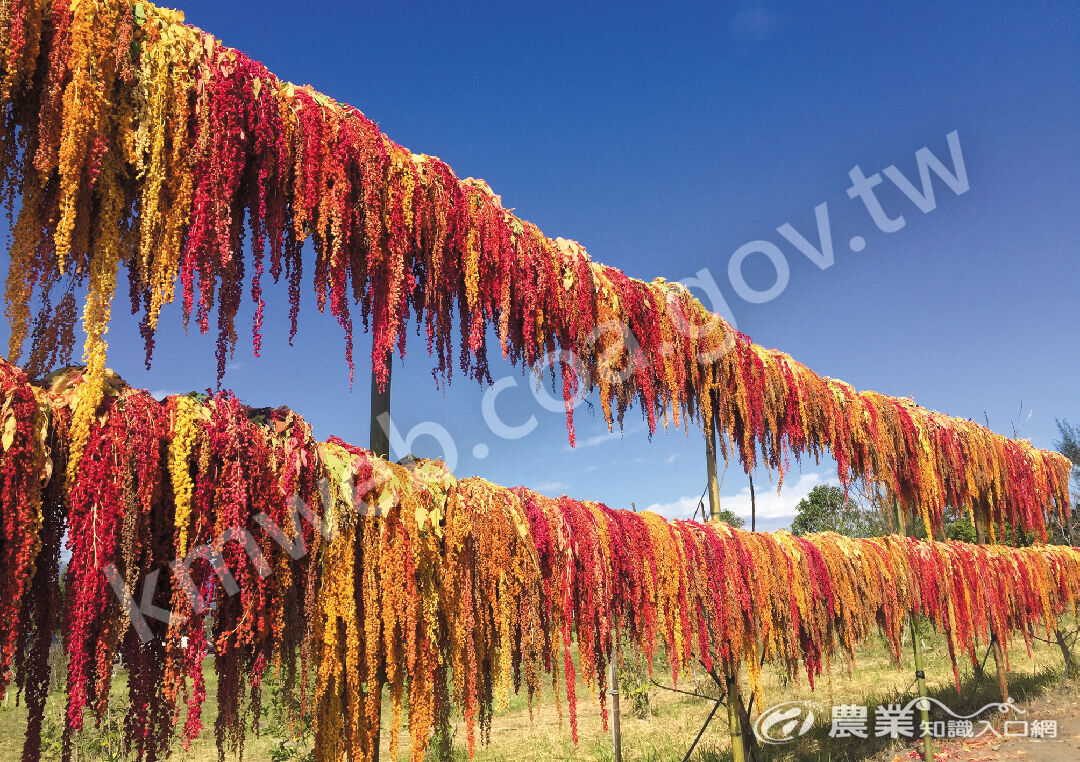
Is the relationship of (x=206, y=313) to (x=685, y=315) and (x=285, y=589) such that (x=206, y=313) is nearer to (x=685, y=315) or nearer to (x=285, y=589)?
(x=285, y=589)

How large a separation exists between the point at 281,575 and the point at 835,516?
63.6 ft

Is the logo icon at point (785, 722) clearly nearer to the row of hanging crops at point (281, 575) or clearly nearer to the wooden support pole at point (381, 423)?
the row of hanging crops at point (281, 575)

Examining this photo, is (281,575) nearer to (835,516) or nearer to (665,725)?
(665,725)

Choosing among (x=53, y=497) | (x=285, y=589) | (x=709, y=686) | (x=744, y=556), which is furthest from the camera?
(x=709, y=686)

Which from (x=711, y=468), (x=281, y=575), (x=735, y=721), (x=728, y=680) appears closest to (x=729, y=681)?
(x=728, y=680)

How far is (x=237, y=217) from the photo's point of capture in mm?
2768

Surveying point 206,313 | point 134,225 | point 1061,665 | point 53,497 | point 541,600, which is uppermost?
point 134,225

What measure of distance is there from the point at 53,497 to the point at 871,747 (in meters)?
9.75

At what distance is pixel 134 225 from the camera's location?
245cm

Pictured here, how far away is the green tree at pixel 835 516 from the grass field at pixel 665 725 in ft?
8.72

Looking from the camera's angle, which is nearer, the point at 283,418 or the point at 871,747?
the point at 283,418

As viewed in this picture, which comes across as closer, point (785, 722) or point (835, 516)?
point (785, 722)

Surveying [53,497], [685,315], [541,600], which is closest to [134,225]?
[53,497]

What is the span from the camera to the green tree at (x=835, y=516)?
667 inches
